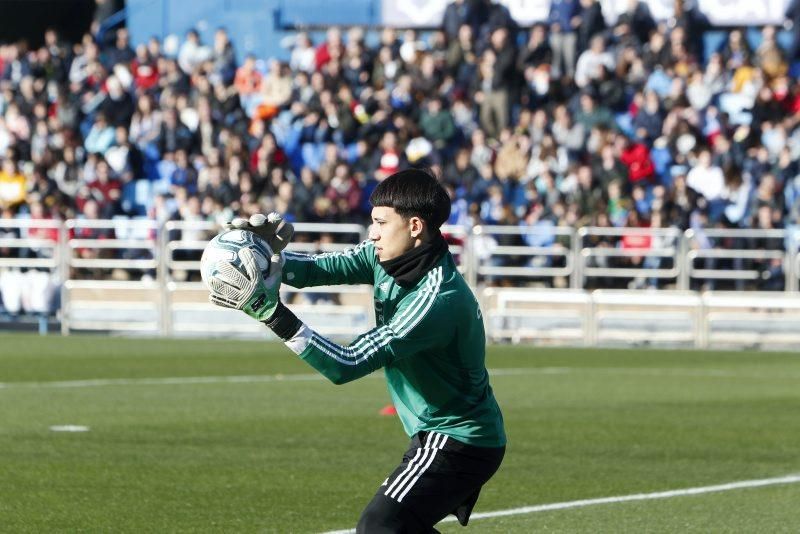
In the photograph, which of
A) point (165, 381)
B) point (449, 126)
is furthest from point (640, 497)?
point (449, 126)

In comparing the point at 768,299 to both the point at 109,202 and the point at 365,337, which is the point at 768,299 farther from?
the point at 365,337

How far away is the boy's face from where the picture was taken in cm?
575

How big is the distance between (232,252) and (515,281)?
19.7m

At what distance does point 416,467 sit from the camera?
5746 mm

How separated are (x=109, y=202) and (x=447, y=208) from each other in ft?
75.1

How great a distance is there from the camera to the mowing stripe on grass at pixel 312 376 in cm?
1644

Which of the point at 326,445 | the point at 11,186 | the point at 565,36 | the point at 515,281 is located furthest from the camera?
the point at 11,186

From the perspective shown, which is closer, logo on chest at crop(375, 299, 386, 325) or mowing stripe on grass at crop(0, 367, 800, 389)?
logo on chest at crop(375, 299, 386, 325)

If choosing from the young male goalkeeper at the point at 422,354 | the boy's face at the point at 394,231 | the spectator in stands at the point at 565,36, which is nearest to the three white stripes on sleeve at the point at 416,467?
the young male goalkeeper at the point at 422,354

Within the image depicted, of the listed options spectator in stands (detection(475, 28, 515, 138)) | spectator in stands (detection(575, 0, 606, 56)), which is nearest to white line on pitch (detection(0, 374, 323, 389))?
spectator in stands (detection(475, 28, 515, 138))

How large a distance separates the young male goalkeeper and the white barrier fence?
1802 cm

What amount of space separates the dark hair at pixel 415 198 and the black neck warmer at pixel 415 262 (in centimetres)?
7

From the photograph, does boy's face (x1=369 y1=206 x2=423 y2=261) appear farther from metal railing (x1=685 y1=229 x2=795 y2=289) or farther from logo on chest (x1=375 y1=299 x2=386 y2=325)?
metal railing (x1=685 y1=229 x2=795 y2=289)

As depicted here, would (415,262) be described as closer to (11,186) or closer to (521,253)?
(521,253)
